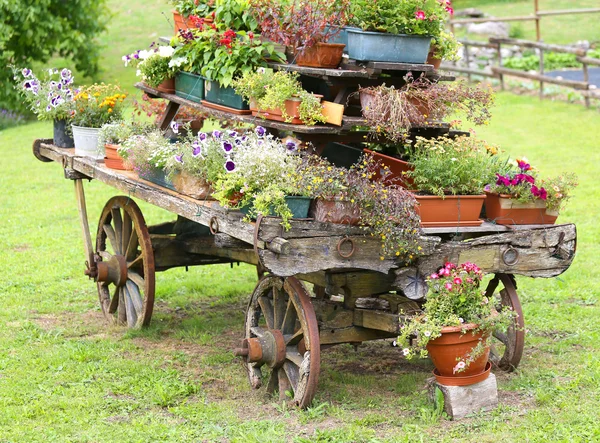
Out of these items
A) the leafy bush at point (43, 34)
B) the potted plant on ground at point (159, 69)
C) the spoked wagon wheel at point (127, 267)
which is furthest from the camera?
the leafy bush at point (43, 34)

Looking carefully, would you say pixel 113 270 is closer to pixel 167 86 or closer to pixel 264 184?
pixel 167 86

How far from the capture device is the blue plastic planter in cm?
529

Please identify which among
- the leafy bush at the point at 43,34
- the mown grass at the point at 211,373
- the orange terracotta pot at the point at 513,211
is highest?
the leafy bush at the point at 43,34

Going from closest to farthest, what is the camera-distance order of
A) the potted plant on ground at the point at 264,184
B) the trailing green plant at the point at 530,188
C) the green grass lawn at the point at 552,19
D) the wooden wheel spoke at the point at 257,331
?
1. the potted plant on ground at the point at 264,184
2. the trailing green plant at the point at 530,188
3. the wooden wheel spoke at the point at 257,331
4. the green grass lawn at the point at 552,19

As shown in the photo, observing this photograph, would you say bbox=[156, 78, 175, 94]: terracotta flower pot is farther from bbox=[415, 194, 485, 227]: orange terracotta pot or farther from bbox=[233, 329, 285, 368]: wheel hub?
bbox=[415, 194, 485, 227]: orange terracotta pot

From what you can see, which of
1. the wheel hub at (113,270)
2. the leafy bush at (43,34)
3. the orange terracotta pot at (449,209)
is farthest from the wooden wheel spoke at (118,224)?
the leafy bush at (43,34)

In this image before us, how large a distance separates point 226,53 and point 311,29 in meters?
0.66

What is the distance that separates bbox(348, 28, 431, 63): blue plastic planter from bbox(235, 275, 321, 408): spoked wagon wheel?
139 cm

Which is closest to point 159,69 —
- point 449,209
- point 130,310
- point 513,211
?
point 130,310

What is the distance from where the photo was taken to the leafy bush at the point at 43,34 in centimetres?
1656

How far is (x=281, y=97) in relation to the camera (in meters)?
5.25

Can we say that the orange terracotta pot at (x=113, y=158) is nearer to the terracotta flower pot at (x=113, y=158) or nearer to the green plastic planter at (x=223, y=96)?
the terracotta flower pot at (x=113, y=158)

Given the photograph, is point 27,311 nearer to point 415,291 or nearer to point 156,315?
point 156,315

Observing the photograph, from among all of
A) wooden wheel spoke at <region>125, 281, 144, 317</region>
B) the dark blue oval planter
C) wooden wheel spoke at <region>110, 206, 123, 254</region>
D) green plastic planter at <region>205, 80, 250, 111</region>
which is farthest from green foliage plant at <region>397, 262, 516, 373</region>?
the dark blue oval planter
